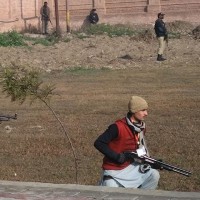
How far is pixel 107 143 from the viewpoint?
8891mm

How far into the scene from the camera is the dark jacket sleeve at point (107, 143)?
880 centimetres

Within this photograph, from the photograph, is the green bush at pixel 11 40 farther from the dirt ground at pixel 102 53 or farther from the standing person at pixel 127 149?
the standing person at pixel 127 149

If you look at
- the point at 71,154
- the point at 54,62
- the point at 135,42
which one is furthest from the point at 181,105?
the point at 135,42

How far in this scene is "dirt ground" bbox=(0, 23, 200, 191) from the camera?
13234mm

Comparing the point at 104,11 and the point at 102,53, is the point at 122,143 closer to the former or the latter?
the point at 102,53

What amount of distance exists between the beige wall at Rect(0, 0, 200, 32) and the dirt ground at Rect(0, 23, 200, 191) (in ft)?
25.4

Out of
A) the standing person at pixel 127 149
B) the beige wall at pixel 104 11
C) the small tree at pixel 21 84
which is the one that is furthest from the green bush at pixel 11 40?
the standing person at pixel 127 149

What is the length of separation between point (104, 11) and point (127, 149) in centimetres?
3883

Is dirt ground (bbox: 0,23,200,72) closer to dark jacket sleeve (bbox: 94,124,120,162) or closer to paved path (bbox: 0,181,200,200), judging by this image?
paved path (bbox: 0,181,200,200)

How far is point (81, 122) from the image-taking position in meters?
17.8

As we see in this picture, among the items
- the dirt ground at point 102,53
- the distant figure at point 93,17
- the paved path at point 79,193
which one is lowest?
Answer: the dirt ground at point 102,53

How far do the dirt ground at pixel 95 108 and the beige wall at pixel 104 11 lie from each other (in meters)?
7.74

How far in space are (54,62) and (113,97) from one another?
11.1 meters

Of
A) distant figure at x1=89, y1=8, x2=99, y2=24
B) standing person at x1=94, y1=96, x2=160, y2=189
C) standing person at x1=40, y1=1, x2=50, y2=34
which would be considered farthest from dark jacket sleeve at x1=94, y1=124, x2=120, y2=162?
distant figure at x1=89, y1=8, x2=99, y2=24
